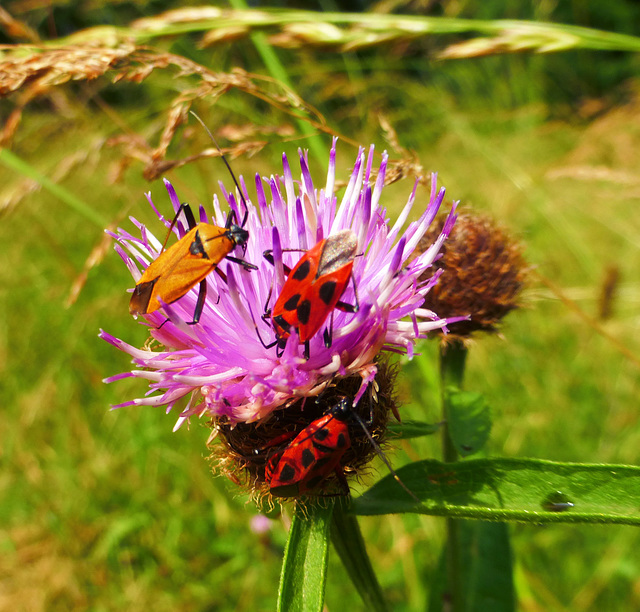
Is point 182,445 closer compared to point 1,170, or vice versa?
point 182,445

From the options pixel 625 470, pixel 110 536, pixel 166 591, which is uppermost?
pixel 625 470

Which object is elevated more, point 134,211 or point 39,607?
point 134,211

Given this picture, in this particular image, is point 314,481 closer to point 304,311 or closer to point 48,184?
point 304,311

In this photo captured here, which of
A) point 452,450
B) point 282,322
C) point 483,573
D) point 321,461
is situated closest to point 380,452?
point 321,461

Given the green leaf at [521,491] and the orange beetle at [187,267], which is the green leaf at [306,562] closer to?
the green leaf at [521,491]

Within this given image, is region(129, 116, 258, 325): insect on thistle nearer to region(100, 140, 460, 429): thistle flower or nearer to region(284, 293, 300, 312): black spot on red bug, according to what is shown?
region(100, 140, 460, 429): thistle flower

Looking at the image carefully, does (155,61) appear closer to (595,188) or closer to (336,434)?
(336,434)

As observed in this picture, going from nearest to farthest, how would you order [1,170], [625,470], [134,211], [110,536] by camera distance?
[625,470] → [110,536] → [134,211] → [1,170]

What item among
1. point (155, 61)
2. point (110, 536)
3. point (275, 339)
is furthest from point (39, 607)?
point (155, 61)
